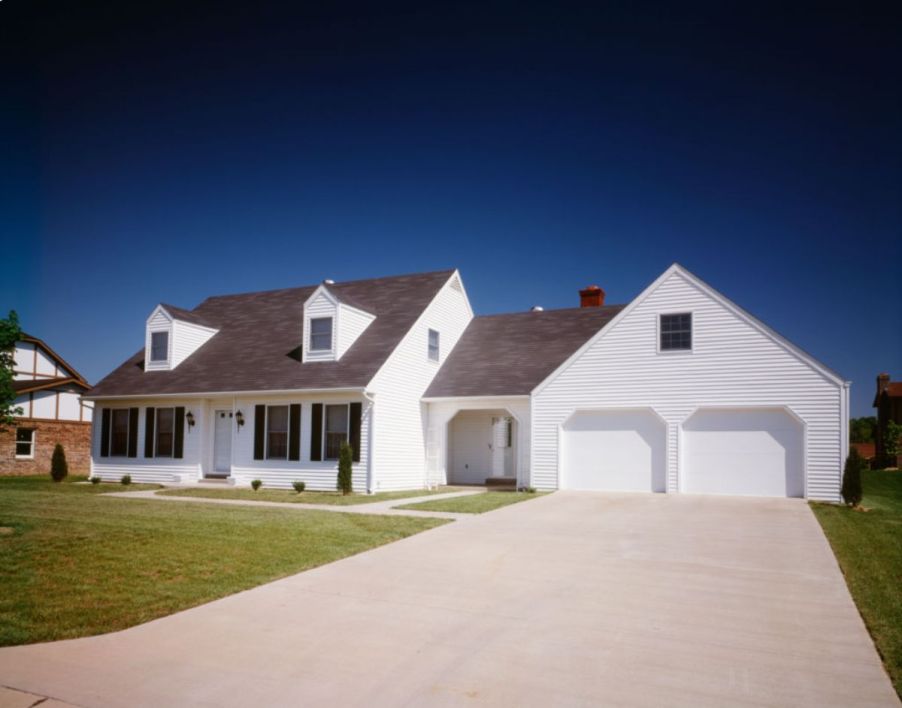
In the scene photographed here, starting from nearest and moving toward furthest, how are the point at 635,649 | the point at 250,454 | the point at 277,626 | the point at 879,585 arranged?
the point at 635,649 → the point at 277,626 → the point at 879,585 → the point at 250,454

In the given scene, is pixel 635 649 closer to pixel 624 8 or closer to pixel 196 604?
pixel 196 604

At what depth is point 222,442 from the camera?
23328 mm

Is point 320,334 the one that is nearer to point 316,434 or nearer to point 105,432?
point 316,434

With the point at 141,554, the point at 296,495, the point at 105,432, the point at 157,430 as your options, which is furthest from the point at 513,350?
the point at 141,554

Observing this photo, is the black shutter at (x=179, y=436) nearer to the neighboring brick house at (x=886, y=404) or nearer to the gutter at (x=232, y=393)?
the gutter at (x=232, y=393)

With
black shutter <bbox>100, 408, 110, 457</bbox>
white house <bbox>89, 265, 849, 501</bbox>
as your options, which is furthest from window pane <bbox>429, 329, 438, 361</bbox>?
black shutter <bbox>100, 408, 110, 457</bbox>

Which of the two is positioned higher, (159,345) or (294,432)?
(159,345)

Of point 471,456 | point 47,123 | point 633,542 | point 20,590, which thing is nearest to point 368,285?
point 471,456

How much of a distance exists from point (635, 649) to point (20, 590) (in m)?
6.39

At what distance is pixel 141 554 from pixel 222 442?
14377mm

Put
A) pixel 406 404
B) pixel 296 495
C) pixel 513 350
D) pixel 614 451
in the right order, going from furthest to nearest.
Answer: pixel 513 350 → pixel 406 404 → pixel 614 451 → pixel 296 495

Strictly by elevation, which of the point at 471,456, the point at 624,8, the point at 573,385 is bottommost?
the point at 471,456

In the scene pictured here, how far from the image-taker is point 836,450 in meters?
17.3

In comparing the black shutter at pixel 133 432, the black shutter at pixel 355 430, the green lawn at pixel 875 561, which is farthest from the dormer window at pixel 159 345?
the green lawn at pixel 875 561
